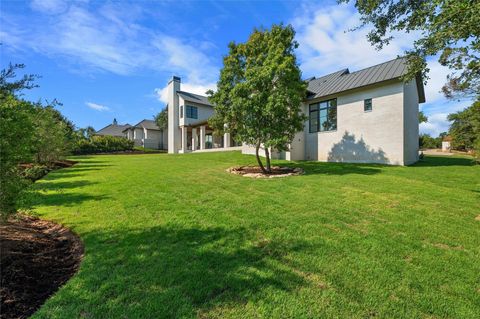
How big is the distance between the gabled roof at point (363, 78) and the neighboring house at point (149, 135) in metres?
32.9

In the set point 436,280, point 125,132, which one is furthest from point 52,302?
point 125,132

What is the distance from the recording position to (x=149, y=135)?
46.2m

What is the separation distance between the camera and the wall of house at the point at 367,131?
48.6 ft

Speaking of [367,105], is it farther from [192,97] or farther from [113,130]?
[113,130]

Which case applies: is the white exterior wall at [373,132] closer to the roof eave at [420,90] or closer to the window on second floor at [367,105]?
the window on second floor at [367,105]

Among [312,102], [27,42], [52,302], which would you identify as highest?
[312,102]

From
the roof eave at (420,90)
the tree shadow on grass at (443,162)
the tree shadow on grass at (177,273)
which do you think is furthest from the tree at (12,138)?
the roof eave at (420,90)

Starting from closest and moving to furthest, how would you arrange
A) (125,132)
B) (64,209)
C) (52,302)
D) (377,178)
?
(52,302)
(64,209)
(377,178)
(125,132)

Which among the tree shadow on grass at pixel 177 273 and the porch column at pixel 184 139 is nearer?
the tree shadow on grass at pixel 177 273

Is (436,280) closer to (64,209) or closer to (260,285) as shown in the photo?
(260,285)

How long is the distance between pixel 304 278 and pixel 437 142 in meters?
67.3

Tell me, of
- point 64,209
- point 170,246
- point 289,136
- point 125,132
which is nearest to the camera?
point 170,246

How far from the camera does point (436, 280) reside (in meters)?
3.34

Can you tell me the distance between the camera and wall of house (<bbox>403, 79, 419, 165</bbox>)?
15219mm
